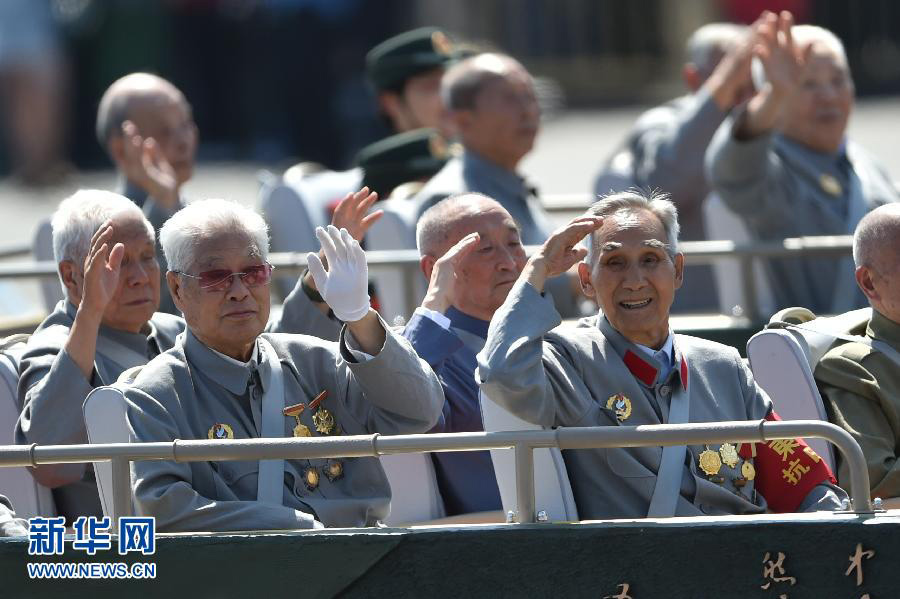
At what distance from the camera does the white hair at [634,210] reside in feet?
16.9

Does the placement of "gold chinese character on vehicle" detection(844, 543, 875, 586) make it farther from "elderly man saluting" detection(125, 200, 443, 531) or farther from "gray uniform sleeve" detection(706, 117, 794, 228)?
"gray uniform sleeve" detection(706, 117, 794, 228)

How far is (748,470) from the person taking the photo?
5062 mm

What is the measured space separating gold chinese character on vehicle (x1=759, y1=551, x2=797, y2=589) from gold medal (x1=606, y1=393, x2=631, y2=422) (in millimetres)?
567

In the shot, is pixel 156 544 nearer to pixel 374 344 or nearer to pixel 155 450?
pixel 155 450

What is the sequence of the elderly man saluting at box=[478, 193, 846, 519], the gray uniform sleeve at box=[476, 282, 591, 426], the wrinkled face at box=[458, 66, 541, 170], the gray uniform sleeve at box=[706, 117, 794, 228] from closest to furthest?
the gray uniform sleeve at box=[476, 282, 591, 426] < the elderly man saluting at box=[478, 193, 846, 519] < the gray uniform sleeve at box=[706, 117, 794, 228] < the wrinkled face at box=[458, 66, 541, 170]

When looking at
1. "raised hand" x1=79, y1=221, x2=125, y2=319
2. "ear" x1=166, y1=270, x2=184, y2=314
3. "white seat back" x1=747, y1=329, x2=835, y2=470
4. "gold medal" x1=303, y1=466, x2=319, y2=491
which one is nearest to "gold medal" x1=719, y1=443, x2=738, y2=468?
"white seat back" x1=747, y1=329, x2=835, y2=470

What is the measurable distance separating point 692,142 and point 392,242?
4.36ft

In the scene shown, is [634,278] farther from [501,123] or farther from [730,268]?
[501,123]

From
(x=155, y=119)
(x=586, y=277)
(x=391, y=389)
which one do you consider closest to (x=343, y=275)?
(x=391, y=389)

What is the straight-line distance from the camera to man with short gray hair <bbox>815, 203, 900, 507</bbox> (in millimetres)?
5277

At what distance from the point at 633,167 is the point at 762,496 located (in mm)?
3698

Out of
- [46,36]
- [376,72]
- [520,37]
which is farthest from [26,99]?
[376,72]

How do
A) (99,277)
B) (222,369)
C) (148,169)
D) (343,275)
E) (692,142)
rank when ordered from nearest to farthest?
(343,275) → (222,369) → (99,277) → (148,169) → (692,142)

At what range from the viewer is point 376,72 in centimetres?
916
